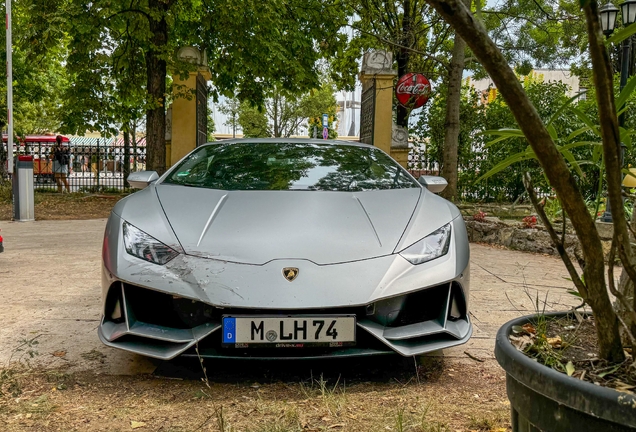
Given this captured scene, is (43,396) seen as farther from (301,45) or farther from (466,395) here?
(301,45)

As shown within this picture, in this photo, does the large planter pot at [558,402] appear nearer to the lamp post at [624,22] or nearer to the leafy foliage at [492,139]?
Answer: the lamp post at [624,22]

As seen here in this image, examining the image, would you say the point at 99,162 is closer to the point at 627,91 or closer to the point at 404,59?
the point at 404,59

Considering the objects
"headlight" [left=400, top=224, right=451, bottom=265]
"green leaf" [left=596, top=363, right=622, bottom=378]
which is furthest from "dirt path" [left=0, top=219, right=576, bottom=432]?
"green leaf" [left=596, top=363, right=622, bottom=378]

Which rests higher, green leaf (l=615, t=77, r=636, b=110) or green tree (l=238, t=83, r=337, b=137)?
green tree (l=238, t=83, r=337, b=137)

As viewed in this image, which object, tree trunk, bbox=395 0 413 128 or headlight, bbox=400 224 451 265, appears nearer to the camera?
headlight, bbox=400 224 451 265

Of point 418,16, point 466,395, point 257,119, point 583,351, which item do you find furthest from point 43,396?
point 257,119

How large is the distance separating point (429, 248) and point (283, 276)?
76 cm

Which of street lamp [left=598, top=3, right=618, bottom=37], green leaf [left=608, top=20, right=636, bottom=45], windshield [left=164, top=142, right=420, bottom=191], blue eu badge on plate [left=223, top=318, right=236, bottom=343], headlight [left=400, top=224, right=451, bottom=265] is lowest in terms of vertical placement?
blue eu badge on plate [left=223, top=318, right=236, bottom=343]

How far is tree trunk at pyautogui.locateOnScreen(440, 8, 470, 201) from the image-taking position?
9336 mm

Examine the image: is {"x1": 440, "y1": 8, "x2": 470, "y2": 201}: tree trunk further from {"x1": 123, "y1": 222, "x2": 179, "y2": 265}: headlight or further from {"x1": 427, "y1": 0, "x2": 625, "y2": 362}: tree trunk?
{"x1": 427, "y1": 0, "x2": 625, "y2": 362}: tree trunk

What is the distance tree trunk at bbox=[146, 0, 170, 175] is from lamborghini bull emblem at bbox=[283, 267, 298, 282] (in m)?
10.2

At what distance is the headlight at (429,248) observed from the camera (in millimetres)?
2771

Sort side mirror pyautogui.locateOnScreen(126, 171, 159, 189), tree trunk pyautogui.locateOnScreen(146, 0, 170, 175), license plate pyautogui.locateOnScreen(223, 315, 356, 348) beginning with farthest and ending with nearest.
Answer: tree trunk pyautogui.locateOnScreen(146, 0, 170, 175)
side mirror pyautogui.locateOnScreen(126, 171, 159, 189)
license plate pyautogui.locateOnScreen(223, 315, 356, 348)

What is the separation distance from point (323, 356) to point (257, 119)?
128 feet
